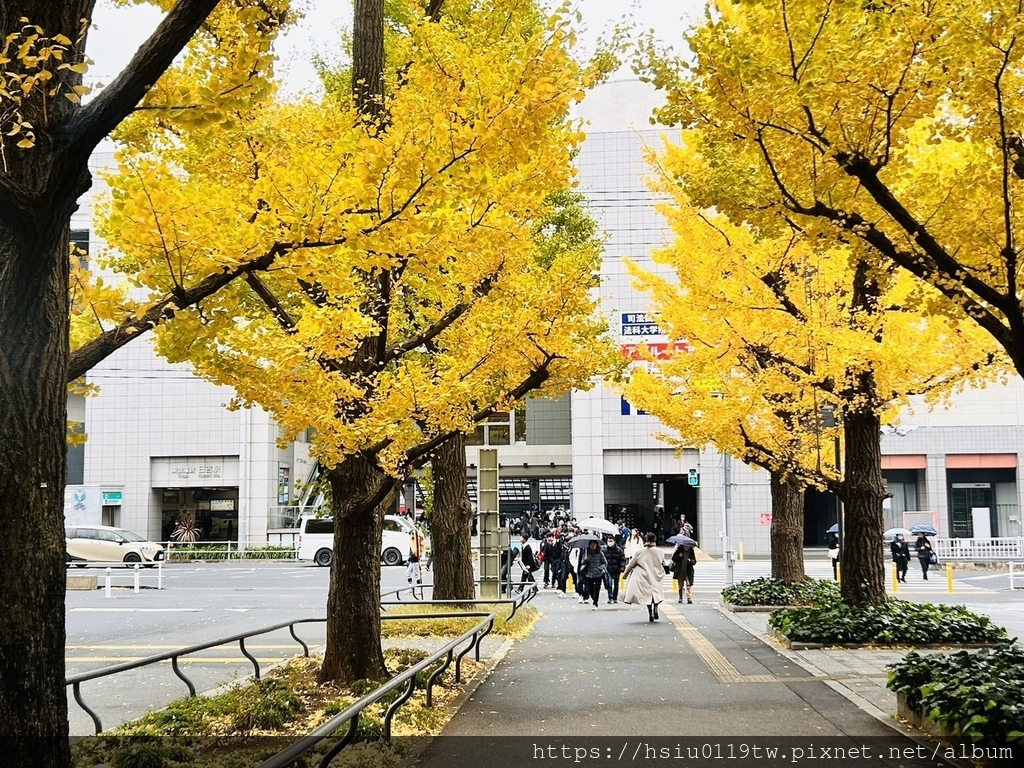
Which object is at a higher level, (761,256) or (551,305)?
(761,256)

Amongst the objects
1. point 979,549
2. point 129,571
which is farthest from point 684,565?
point 129,571

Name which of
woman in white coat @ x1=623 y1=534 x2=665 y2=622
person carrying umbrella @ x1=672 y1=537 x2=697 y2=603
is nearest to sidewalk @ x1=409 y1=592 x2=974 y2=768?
woman in white coat @ x1=623 y1=534 x2=665 y2=622

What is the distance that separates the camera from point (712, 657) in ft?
38.5

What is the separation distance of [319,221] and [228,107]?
0.88 m

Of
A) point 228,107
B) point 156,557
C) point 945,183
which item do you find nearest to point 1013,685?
point 945,183

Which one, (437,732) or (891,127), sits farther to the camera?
(437,732)

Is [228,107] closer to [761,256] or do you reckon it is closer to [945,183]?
[945,183]

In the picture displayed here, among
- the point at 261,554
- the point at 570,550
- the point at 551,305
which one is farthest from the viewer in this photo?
the point at 261,554

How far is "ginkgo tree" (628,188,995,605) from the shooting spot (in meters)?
11.8

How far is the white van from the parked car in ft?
18.4

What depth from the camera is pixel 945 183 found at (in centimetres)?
766

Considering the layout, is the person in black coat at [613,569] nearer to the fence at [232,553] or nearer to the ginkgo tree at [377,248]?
the ginkgo tree at [377,248]

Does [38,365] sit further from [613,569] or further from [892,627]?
[613,569]

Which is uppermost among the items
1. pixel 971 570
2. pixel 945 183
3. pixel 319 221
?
pixel 945 183
